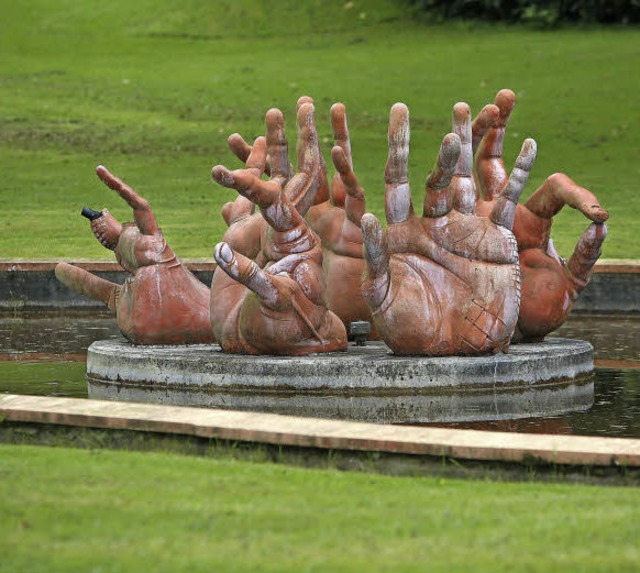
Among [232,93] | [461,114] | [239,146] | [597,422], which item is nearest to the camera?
[597,422]

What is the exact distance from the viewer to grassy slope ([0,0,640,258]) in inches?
957

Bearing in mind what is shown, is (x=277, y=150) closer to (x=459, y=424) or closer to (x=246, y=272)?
(x=246, y=272)

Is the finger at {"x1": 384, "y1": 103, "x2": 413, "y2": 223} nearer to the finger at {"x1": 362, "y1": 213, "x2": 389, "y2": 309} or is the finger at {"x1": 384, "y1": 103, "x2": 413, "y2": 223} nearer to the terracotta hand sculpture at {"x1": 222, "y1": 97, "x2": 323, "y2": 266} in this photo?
the finger at {"x1": 362, "y1": 213, "x2": 389, "y2": 309}

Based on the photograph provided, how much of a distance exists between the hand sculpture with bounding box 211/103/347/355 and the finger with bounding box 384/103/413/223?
53 centimetres

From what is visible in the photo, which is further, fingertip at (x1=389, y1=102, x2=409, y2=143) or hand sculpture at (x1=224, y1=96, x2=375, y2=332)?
hand sculpture at (x1=224, y1=96, x2=375, y2=332)

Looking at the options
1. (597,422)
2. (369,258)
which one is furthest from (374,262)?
(597,422)

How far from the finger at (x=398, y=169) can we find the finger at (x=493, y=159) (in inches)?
42.0

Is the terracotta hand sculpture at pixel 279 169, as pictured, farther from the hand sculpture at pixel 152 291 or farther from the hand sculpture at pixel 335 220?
the hand sculpture at pixel 152 291

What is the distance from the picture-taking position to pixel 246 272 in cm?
1079

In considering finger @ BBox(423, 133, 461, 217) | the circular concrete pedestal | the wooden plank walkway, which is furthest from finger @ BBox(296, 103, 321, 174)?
the wooden plank walkway

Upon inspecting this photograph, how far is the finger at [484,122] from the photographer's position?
39.7 ft

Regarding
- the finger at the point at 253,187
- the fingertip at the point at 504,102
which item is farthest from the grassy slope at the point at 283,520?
the fingertip at the point at 504,102

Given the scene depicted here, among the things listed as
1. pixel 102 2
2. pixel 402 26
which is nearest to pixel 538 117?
pixel 402 26

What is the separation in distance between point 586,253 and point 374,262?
1.84 m
